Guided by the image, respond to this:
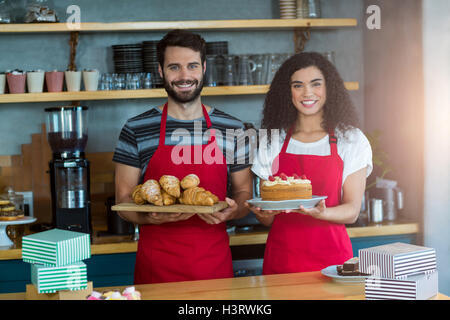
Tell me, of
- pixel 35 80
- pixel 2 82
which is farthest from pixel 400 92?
pixel 2 82

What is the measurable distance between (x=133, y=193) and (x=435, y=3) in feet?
5.51

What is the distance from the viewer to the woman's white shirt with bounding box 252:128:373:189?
6.28 ft

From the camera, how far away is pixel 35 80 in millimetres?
2674

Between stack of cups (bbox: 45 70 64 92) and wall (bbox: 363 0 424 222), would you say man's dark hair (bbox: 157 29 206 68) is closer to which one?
stack of cups (bbox: 45 70 64 92)

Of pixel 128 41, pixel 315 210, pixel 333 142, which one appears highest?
pixel 128 41

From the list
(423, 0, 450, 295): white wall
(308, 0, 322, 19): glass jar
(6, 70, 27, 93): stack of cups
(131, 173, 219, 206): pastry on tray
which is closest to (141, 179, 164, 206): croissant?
(131, 173, 219, 206): pastry on tray

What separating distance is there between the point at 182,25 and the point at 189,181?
1.19 meters

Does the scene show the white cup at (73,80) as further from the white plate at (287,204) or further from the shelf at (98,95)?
the white plate at (287,204)

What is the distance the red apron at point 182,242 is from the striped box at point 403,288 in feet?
2.41

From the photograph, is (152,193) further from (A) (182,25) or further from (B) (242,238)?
(A) (182,25)

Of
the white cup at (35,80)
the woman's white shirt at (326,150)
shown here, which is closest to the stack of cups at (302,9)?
the woman's white shirt at (326,150)

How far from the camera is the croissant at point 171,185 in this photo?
1.79m

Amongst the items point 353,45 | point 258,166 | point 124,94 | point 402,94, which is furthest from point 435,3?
point 124,94

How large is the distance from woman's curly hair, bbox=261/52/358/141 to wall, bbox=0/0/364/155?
1.05 meters
